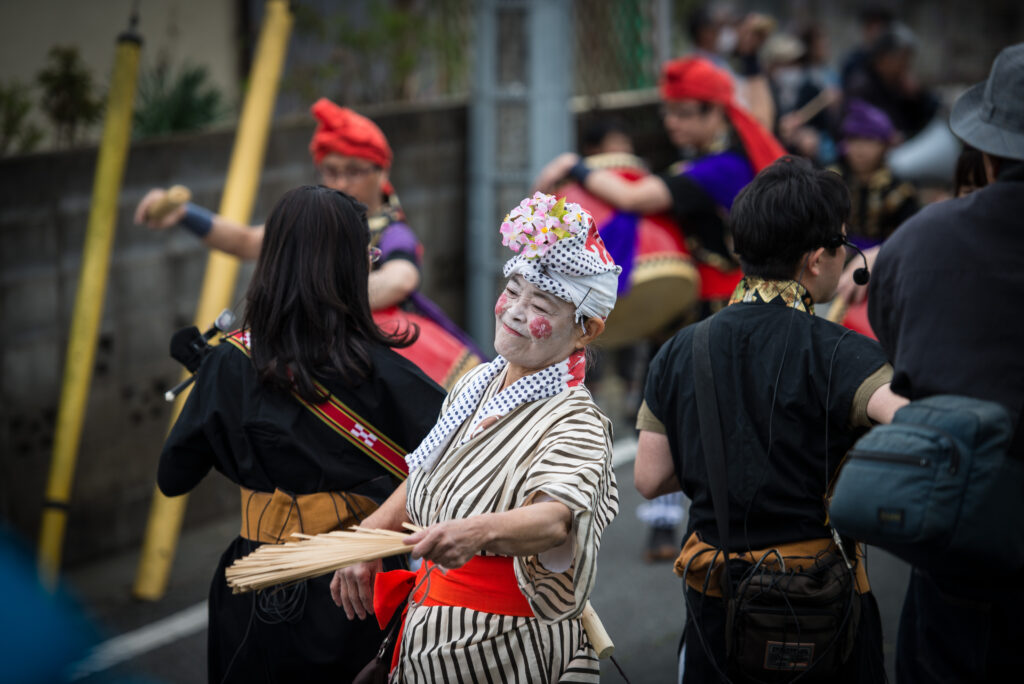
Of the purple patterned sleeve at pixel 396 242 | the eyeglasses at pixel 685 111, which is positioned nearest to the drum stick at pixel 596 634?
the purple patterned sleeve at pixel 396 242

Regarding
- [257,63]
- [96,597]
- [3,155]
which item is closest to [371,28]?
[257,63]

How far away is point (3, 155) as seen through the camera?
5.39 m

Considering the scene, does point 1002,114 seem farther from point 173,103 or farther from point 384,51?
point 384,51

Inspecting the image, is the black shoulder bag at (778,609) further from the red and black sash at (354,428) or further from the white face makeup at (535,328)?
the red and black sash at (354,428)

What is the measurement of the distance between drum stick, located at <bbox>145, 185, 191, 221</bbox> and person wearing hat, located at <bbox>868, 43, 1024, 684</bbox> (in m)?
3.01

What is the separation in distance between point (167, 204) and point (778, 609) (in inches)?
118

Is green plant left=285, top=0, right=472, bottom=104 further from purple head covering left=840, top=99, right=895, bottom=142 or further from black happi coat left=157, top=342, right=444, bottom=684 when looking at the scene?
black happi coat left=157, top=342, right=444, bottom=684

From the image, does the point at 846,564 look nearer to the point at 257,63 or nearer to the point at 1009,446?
the point at 1009,446

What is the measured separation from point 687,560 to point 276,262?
4.49ft

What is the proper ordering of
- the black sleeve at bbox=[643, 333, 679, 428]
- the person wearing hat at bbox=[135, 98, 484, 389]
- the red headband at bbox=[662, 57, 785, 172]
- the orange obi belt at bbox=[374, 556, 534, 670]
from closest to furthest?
the orange obi belt at bbox=[374, 556, 534, 670], the black sleeve at bbox=[643, 333, 679, 428], the person wearing hat at bbox=[135, 98, 484, 389], the red headband at bbox=[662, 57, 785, 172]

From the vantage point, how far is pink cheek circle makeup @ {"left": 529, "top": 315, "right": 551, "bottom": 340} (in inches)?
104

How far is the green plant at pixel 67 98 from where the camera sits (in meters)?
5.83

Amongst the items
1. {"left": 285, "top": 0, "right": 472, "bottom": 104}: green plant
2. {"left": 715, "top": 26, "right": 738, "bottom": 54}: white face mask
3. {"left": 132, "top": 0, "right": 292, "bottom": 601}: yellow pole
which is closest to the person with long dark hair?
{"left": 132, "top": 0, "right": 292, "bottom": 601}: yellow pole

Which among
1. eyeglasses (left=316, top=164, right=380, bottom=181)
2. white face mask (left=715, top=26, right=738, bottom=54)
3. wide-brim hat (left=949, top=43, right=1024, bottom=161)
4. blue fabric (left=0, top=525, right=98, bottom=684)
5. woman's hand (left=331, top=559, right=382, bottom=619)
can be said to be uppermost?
white face mask (left=715, top=26, right=738, bottom=54)
